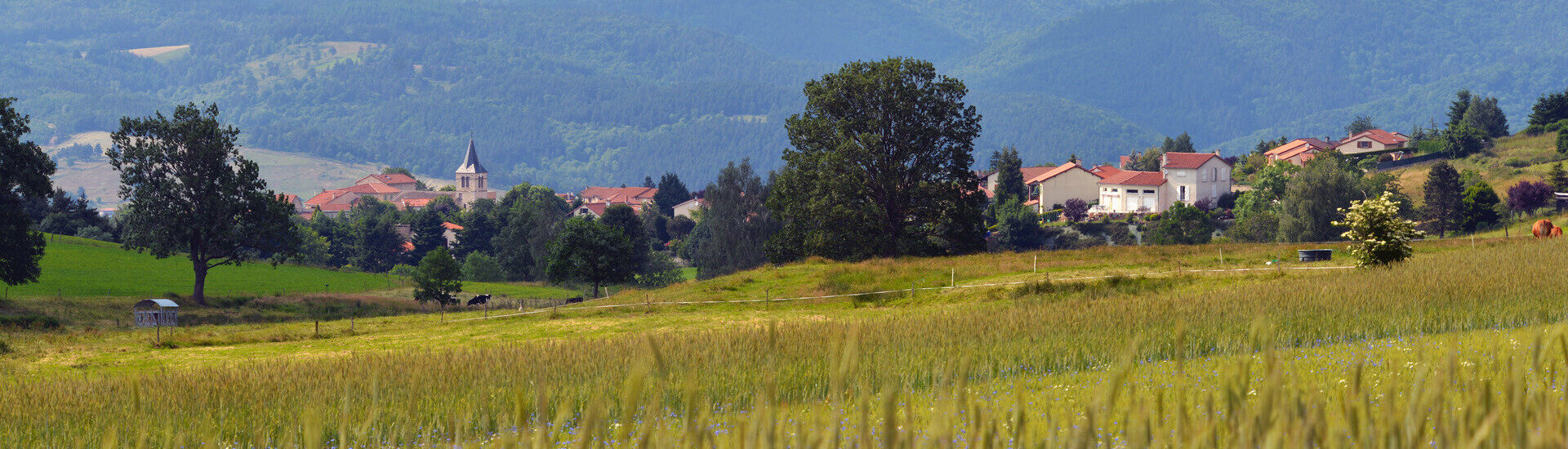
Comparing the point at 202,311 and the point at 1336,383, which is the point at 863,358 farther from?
the point at 202,311

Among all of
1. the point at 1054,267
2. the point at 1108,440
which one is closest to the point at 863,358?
the point at 1108,440

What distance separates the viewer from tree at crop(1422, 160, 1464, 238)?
97125 millimetres

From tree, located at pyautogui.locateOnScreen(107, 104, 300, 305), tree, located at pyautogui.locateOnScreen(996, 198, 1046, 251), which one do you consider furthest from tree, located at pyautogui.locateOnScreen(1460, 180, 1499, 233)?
tree, located at pyautogui.locateOnScreen(107, 104, 300, 305)

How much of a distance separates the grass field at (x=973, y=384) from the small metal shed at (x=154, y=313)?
2810 cm

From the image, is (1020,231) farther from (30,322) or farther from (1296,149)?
(30,322)

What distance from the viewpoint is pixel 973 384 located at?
11992 millimetres

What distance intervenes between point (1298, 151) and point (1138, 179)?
42.2 m

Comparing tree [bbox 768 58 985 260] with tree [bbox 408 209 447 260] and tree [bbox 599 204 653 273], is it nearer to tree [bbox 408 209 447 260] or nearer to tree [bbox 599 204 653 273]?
tree [bbox 599 204 653 273]

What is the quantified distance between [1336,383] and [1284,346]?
4380 mm

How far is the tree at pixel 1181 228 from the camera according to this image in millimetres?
109625

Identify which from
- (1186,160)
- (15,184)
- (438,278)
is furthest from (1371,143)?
(15,184)

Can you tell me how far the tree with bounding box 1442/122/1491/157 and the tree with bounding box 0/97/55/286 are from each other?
146097 millimetres

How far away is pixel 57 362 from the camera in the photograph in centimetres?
2833

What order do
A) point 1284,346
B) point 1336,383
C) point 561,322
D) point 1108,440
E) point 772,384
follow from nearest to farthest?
point 772,384, point 1108,440, point 1336,383, point 1284,346, point 561,322
